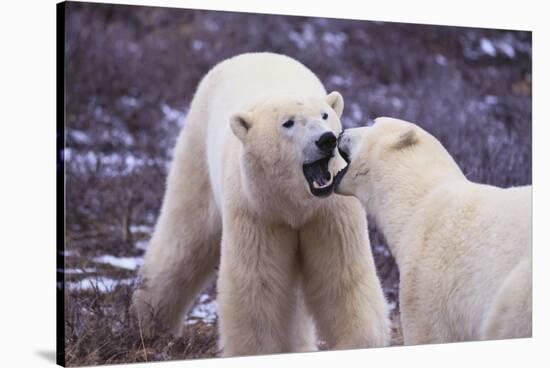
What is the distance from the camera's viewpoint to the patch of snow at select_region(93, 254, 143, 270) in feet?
22.6

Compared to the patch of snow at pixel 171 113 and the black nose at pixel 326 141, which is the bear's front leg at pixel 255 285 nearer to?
the black nose at pixel 326 141

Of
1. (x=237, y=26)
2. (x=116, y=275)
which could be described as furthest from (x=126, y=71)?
(x=116, y=275)

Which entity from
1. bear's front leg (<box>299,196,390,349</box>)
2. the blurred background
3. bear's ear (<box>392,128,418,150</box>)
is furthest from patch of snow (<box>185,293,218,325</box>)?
bear's ear (<box>392,128,418,150</box>)

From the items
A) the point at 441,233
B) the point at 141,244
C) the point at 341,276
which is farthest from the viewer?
the point at 141,244

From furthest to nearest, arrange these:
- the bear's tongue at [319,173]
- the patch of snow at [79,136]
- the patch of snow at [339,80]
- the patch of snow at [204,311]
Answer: the patch of snow at [339,80]
the patch of snow at [79,136]
the patch of snow at [204,311]
the bear's tongue at [319,173]

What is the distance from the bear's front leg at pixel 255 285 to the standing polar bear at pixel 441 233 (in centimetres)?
52

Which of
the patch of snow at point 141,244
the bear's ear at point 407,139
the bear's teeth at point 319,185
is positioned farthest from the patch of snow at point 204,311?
the bear's ear at point 407,139

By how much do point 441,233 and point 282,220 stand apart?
2.83ft

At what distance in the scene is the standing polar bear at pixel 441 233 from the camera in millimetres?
4727

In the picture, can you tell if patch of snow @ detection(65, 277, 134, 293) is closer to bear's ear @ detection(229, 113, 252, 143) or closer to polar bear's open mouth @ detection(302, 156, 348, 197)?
bear's ear @ detection(229, 113, 252, 143)

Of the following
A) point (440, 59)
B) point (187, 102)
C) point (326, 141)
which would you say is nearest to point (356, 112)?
point (440, 59)

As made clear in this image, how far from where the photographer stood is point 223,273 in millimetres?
5504

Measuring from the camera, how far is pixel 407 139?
16.5 feet

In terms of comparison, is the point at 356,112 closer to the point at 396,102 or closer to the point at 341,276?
the point at 396,102
